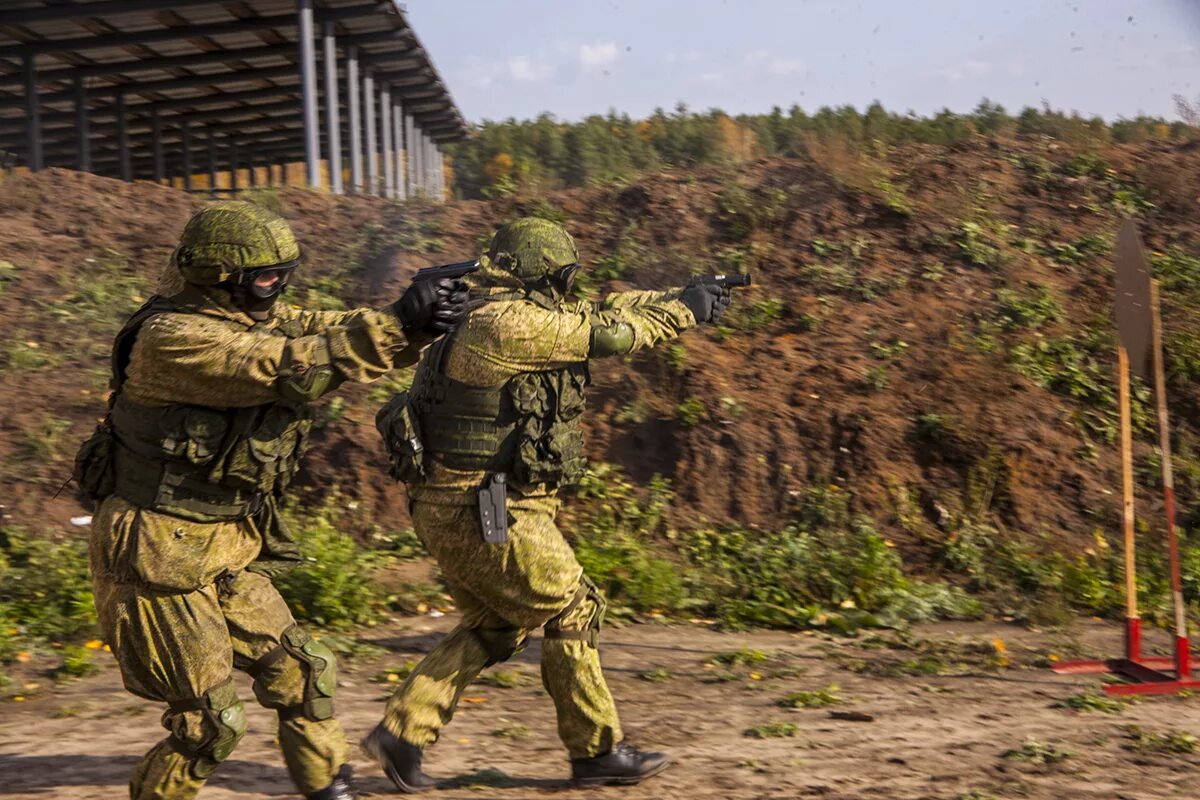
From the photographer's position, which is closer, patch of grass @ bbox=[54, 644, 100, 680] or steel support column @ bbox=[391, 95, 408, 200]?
patch of grass @ bbox=[54, 644, 100, 680]

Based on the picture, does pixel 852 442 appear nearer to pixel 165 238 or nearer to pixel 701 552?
pixel 701 552

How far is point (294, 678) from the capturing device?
4004 millimetres

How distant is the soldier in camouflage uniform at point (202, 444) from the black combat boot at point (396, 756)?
0.75 meters

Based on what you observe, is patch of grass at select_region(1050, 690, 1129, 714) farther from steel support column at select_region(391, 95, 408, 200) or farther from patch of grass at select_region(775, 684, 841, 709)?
steel support column at select_region(391, 95, 408, 200)

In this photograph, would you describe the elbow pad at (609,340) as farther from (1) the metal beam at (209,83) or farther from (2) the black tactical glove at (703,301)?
(1) the metal beam at (209,83)

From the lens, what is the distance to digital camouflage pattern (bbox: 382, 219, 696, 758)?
14.8 feet

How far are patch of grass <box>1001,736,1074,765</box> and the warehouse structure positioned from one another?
29.5ft

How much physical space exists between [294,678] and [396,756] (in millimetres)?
658

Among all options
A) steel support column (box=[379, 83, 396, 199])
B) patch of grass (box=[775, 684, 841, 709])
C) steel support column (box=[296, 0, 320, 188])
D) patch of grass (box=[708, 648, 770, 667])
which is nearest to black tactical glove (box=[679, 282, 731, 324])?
Answer: patch of grass (box=[775, 684, 841, 709])

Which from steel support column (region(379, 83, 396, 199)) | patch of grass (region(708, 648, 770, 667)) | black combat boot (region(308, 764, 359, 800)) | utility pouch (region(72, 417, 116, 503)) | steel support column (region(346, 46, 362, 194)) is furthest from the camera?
steel support column (region(379, 83, 396, 199))

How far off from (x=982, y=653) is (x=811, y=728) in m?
1.75

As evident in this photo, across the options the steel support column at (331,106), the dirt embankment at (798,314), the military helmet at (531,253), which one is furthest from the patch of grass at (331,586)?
the steel support column at (331,106)

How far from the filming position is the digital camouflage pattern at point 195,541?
11.7 feet

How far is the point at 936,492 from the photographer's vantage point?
8.65 metres
